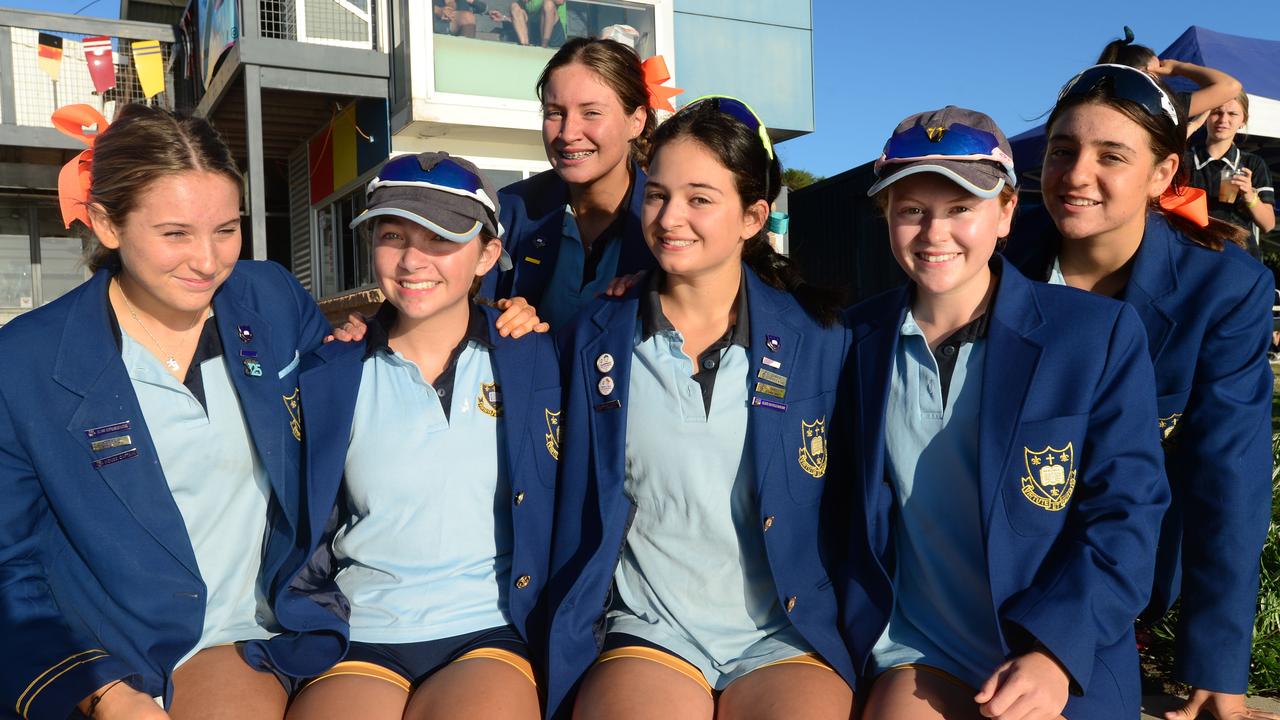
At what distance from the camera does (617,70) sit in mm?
3943

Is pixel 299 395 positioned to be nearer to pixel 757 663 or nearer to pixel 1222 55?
pixel 757 663

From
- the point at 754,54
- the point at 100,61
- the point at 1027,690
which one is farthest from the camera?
the point at 100,61

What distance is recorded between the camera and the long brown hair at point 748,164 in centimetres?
296

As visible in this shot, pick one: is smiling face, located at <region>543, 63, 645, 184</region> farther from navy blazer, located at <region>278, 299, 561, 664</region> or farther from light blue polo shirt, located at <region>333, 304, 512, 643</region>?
light blue polo shirt, located at <region>333, 304, 512, 643</region>

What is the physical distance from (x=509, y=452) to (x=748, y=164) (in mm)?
1122

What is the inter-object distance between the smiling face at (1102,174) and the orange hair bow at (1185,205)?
0.34 feet

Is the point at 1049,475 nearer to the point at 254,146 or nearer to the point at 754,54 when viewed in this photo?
the point at 254,146

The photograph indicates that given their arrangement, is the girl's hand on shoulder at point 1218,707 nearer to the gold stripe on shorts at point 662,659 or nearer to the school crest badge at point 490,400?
the gold stripe on shorts at point 662,659

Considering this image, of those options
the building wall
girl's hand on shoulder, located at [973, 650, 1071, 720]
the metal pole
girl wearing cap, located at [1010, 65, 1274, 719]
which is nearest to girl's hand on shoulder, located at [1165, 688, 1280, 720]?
girl wearing cap, located at [1010, 65, 1274, 719]

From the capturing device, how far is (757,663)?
2666mm

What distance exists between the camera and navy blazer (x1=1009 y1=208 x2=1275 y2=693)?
2873mm

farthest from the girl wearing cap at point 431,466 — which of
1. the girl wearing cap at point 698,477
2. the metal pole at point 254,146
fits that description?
the metal pole at point 254,146

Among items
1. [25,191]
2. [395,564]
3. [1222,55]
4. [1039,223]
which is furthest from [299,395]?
[25,191]

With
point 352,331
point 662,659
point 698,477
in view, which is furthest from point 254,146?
point 662,659
